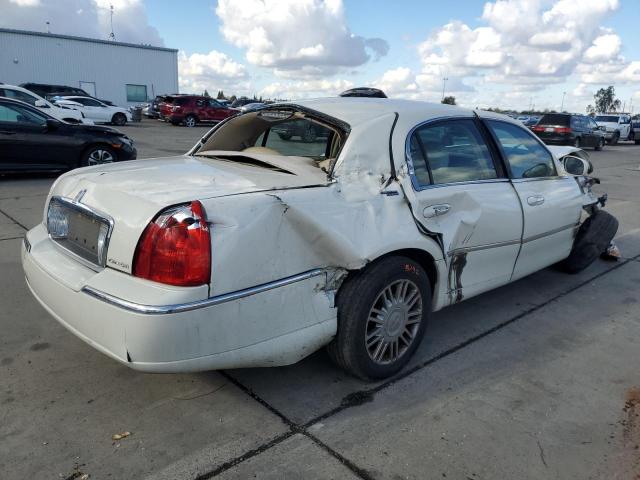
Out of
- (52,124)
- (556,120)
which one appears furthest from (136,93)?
(52,124)

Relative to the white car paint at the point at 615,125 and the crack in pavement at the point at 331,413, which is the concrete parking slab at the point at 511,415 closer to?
the crack in pavement at the point at 331,413

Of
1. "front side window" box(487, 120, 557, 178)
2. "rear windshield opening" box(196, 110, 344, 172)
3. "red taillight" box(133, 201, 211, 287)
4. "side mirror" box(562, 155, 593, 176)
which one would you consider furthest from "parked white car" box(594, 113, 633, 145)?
"red taillight" box(133, 201, 211, 287)

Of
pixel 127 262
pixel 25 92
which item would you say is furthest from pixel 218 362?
pixel 25 92

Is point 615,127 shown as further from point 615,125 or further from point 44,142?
point 44,142

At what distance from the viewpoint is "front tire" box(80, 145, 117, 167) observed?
940 centimetres

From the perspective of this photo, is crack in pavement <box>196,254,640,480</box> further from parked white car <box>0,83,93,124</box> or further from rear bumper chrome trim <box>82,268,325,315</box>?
parked white car <box>0,83,93,124</box>

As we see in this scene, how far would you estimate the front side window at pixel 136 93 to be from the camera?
41.2m

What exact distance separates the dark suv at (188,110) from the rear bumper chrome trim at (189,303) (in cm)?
2695

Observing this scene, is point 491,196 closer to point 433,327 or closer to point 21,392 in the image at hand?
point 433,327

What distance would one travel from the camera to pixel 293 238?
98.0 inches

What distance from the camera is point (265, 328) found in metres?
2.45

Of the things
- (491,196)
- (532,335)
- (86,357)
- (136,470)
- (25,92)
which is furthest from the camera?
(25,92)

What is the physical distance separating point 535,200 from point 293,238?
2.23 m

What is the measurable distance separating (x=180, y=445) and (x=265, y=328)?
0.67 meters
